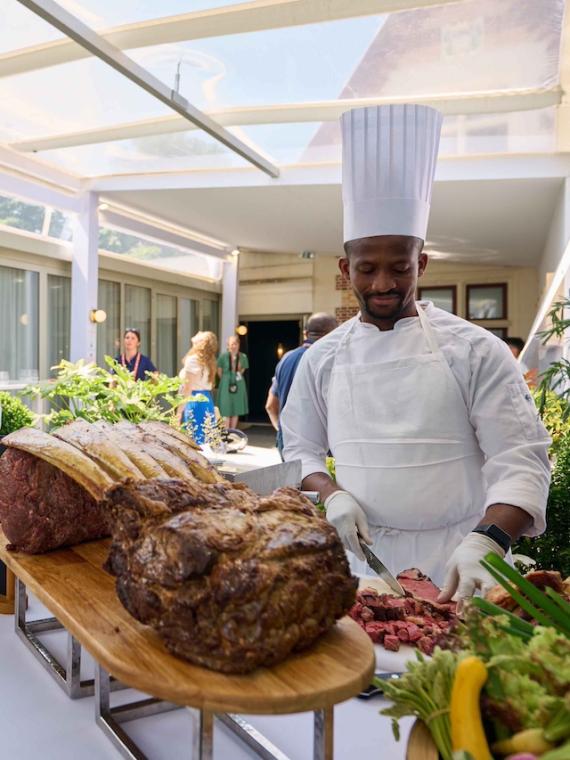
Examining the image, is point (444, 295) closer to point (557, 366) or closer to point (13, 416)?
point (13, 416)

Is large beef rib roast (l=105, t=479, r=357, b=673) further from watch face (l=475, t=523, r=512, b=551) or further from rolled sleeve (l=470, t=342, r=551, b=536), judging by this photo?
rolled sleeve (l=470, t=342, r=551, b=536)

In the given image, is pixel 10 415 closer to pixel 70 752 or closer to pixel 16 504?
pixel 16 504

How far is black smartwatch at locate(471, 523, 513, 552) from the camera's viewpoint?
5.34 feet

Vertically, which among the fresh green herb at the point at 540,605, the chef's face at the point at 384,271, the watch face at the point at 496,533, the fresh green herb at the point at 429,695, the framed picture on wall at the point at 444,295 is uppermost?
the framed picture on wall at the point at 444,295

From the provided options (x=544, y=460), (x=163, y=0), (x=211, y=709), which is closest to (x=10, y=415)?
(x=163, y=0)

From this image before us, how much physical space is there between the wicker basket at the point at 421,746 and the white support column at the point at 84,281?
9319 millimetres

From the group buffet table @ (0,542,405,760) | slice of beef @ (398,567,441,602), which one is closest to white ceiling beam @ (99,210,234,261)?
slice of beef @ (398,567,441,602)

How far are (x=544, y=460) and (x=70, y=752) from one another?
4.68ft

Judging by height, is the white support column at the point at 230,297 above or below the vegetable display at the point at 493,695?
above

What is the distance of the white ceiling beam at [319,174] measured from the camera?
283 inches

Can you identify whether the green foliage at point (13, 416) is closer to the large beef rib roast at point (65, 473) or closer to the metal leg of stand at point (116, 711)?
the large beef rib roast at point (65, 473)

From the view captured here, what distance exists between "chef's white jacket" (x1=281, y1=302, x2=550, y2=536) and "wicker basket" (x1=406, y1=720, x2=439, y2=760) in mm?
1068

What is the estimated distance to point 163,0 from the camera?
4.67 metres

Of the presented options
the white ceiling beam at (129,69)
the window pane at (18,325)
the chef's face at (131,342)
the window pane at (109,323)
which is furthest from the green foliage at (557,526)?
the window pane at (109,323)
